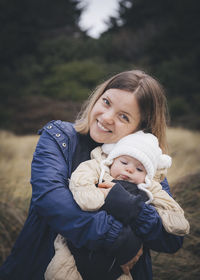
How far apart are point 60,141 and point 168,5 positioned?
64.8 feet

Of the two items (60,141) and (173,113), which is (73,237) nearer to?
(60,141)

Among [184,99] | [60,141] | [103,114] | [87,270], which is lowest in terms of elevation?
[87,270]

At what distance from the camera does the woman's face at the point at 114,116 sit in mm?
1766

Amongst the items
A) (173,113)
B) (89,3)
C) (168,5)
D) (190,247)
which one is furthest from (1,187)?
(89,3)

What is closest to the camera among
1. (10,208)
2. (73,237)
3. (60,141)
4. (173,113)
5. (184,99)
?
(73,237)

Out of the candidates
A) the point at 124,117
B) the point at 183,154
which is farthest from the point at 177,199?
the point at 183,154

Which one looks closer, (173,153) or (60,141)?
(60,141)

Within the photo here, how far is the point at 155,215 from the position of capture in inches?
58.7

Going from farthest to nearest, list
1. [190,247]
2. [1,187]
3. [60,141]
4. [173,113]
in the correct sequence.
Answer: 1. [173,113]
2. [1,187]
3. [190,247]
4. [60,141]

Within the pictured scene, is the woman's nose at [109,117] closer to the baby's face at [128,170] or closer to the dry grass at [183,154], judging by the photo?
the baby's face at [128,170]

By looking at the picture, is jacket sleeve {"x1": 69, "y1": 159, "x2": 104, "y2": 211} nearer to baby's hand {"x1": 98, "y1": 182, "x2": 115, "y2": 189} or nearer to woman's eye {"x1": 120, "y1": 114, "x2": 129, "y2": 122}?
baby's hand {"x1": 98, "y1": 182, "x2": 115, "y2": 189}

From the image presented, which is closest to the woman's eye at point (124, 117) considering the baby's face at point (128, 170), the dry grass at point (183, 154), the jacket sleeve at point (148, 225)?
the baby's face at point (128, 170)

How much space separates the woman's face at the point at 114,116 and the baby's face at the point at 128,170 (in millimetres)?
195

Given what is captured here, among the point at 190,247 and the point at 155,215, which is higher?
the point at 155,215
